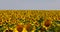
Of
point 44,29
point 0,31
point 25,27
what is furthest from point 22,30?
point 0,31

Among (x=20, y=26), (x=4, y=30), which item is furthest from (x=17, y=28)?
(x=4, y=30)

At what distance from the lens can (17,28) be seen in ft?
14.6

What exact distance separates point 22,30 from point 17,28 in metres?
0.09

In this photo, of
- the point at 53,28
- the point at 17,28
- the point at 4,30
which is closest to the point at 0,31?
the point at 4,30

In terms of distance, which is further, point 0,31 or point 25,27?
point 0,31

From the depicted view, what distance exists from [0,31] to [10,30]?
56 centimetres

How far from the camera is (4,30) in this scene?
4.80 metres

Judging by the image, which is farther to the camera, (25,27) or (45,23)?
(45,23)

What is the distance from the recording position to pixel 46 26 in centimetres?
480

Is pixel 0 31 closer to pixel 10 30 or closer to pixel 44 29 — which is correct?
pixel 10 30

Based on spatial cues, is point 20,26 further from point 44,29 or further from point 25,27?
point 44,29

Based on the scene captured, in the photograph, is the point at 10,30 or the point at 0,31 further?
the point at 0,31

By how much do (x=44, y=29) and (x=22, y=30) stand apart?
456 mm

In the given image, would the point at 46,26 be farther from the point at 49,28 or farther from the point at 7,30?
→ the point at 7,30
